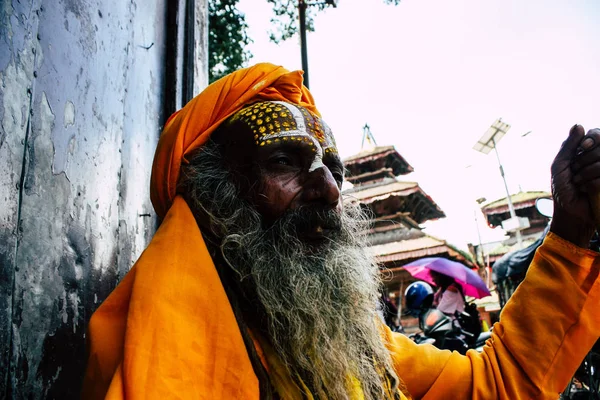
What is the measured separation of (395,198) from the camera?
20.5m

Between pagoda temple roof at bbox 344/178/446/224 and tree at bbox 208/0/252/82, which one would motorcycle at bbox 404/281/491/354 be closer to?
tree at bbox 208/0/252/82

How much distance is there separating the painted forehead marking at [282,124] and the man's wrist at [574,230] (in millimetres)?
810

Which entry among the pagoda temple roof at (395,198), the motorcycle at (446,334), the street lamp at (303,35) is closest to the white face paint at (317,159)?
the motorcycle at (446,334)

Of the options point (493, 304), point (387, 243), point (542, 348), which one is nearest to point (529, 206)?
point (493, 304)

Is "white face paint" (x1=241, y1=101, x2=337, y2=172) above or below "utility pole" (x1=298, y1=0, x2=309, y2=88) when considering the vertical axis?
below

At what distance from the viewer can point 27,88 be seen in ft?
4.52

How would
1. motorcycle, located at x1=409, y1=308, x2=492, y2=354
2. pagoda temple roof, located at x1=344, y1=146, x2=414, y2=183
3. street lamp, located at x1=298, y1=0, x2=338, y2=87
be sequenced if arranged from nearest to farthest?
motorcycle, located at x1=409, y1=308, x2=492, y2=354 < street lamp, located at x1=298, y1=0, x2=338, y2=87 < pagoda temple roof, located at x1=344, y1=146, x2=414, y2=183

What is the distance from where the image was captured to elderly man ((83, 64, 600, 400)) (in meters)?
1.04

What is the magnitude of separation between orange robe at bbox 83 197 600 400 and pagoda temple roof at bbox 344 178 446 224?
18.1 metres

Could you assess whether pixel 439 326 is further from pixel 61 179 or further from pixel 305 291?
pixel 61 179

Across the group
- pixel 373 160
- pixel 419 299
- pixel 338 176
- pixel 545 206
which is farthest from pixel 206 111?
pixel 373 160

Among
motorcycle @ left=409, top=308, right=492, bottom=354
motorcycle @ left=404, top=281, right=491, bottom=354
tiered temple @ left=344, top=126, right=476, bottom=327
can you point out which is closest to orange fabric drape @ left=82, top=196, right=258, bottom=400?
motorcycle @ left=404, top=281, right=491, bottom=354

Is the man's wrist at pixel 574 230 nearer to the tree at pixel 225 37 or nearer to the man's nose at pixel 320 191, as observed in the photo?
the man's nose at pixel 320 191

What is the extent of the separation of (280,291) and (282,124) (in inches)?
23.5
